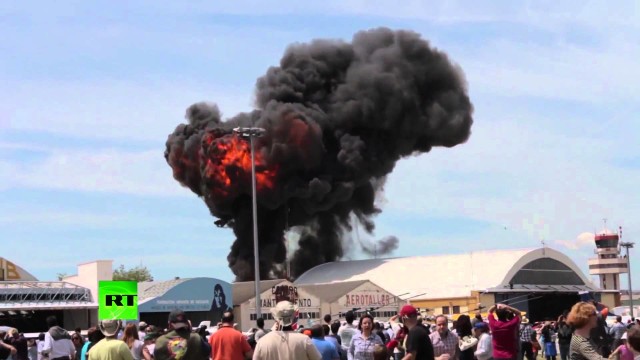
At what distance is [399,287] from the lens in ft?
240

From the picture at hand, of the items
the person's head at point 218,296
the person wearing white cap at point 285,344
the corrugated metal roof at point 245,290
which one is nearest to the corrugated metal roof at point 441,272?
the corrugated metal roof at point 245,290

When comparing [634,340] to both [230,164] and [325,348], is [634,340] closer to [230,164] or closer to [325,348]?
[325,348]

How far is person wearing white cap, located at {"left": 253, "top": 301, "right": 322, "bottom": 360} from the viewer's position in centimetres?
902

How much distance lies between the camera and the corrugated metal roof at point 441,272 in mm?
69088

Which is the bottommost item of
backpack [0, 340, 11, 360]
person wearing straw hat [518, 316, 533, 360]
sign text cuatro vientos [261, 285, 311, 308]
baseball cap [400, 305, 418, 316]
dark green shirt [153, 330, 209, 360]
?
person wearing straw hat [518, 316, 533, 360]

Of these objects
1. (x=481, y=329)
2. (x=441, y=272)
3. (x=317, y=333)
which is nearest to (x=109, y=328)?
(x=317, y=333)

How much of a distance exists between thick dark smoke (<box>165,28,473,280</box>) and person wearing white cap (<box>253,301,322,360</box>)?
71.3 meters

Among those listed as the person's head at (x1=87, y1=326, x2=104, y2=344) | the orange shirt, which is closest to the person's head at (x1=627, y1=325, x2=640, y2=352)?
the orange shirt

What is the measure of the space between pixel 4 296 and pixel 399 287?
33.9 metres

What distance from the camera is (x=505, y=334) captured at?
13281 mm

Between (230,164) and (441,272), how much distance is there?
1993 centimetres

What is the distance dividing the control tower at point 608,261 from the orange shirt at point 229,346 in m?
124

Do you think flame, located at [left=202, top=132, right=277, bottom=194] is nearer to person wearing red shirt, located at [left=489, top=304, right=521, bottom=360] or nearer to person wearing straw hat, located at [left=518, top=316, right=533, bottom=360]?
person wearing straw hat, located at [left=518, top=316, right=533, bottom=360]

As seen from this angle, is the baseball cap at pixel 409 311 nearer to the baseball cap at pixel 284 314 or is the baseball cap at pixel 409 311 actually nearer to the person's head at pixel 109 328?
the baseball cap at pixel 284 314
